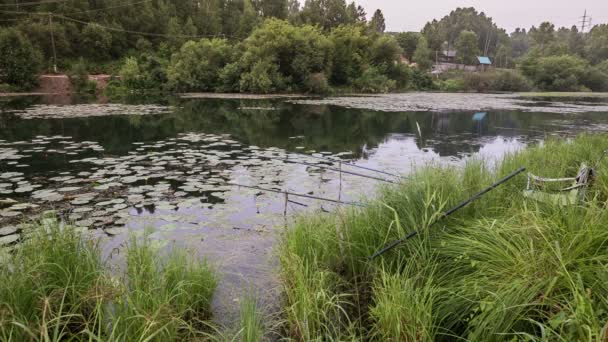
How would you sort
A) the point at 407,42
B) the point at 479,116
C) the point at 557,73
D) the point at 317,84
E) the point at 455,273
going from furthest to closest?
the point at 407,42 → the point at 557,73 → the point at 317,84 → the point at 479,116 → the point at 455,273

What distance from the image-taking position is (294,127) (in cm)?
1355

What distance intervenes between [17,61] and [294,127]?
1009 inches

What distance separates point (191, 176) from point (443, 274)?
198 inches

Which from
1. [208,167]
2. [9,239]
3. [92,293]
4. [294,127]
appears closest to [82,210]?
[9,239]

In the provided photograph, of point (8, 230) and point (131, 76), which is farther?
point (131, 76)

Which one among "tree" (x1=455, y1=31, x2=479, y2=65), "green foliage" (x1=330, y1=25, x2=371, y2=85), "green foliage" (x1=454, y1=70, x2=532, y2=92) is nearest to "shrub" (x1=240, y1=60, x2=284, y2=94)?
"green foliage" (x1=330, y1=25, x2=371, y2=85)

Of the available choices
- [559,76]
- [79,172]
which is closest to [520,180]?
[79,172]

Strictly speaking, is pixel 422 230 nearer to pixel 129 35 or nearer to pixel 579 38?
pixel 129 35

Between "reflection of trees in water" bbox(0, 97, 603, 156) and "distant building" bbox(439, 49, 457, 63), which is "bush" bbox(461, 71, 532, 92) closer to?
"distant building" bbox(439, 49, 457, 63)

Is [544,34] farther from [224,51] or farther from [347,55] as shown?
[224,51]

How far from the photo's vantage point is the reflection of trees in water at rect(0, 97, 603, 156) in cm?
1055

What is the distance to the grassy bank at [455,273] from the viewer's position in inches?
75.4

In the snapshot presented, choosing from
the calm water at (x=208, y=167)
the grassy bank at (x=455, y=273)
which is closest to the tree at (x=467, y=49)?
the calm water at (x=208, y=167)

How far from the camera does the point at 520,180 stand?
4.53 meters
